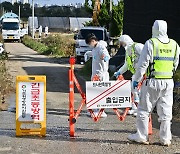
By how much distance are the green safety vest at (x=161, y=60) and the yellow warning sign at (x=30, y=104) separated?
2.14 meters

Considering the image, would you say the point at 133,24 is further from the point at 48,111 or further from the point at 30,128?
the point at 30,128

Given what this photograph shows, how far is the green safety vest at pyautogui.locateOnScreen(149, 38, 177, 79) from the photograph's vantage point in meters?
8.95

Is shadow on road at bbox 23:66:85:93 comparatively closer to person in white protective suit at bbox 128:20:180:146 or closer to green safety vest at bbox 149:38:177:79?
person in white protective suit at bbox 128:20:180:146

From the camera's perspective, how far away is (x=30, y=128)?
998 cm

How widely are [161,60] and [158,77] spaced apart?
0.97 ft

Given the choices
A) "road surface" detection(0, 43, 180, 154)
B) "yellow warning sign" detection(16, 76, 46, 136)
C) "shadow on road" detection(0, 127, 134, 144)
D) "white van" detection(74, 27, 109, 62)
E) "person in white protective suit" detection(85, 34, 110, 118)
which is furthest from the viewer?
"white van" detection(74, 27, 109, 62)

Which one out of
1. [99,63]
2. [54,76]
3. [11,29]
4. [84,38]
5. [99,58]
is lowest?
[11,29]

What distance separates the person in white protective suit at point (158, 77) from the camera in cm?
895

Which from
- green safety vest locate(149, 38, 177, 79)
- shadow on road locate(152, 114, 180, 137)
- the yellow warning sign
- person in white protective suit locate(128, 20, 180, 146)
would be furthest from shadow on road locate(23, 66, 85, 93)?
green safety vest locate(149, 38, 177, 79)

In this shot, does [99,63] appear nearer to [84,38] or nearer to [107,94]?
[107,94]

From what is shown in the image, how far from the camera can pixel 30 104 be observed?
32.2 ft

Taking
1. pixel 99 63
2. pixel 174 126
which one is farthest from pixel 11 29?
pixel 174 126

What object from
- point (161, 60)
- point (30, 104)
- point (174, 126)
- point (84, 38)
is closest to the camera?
point (161, 60)

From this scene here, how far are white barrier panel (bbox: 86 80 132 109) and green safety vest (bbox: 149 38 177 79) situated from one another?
4.11 ft
